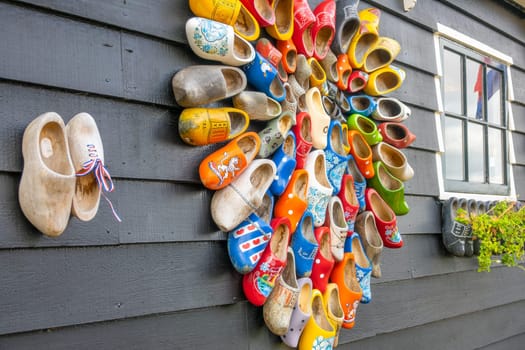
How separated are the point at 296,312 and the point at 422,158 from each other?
1260mm

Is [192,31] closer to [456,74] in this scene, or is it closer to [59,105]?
[59,105]

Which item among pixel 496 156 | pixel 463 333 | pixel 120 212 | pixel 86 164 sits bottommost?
pixel 463 333

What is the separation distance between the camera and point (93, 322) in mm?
1519

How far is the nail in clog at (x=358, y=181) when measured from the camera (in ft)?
8.28

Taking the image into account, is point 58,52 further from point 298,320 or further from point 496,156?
point 496,156

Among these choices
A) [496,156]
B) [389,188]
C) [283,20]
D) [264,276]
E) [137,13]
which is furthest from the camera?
[496,156]

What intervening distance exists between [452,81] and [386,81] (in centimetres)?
80

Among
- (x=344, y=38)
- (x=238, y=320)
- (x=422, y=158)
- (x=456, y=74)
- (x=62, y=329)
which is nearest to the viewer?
(x=62, y=329)

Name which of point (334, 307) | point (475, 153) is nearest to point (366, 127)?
point (334, 307)

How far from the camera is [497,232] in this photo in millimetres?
3080

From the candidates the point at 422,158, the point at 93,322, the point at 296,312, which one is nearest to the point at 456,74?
the point at 422,158

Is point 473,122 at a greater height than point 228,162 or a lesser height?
greater

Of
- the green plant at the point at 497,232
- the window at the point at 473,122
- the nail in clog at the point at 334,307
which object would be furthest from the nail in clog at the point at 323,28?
the green plant at the point at 497,232

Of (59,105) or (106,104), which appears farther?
(106,104)
